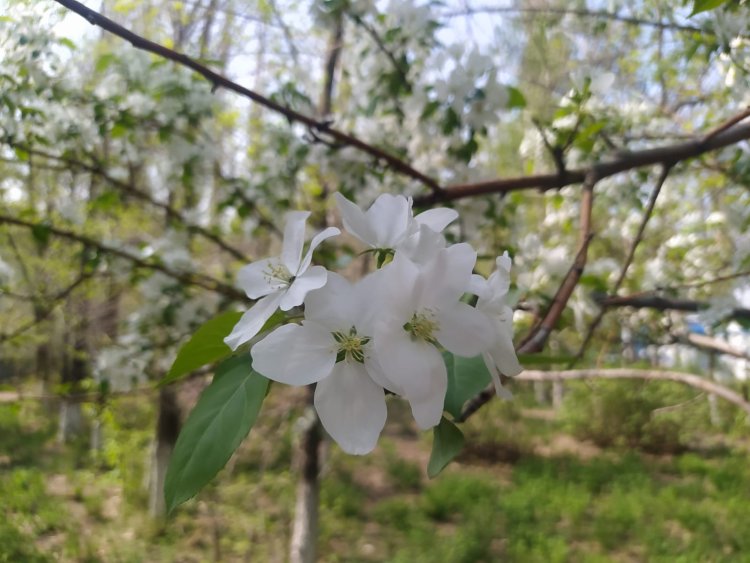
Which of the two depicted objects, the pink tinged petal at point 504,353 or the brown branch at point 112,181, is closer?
the pink tinged petal at point 504,353

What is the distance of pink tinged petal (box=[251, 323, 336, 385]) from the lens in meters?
0.41

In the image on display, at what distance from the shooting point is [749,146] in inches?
69.5

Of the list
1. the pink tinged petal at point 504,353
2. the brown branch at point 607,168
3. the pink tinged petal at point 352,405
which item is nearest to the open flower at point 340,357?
the pink tinged petal at point 352,405

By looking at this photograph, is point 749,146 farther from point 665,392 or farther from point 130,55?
point 665,392

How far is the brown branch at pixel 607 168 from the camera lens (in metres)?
1.08

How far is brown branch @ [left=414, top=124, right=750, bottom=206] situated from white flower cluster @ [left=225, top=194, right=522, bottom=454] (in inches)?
26.3

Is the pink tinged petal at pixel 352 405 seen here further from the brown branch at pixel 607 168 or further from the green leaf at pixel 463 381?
the brown branch at pixel 607 168

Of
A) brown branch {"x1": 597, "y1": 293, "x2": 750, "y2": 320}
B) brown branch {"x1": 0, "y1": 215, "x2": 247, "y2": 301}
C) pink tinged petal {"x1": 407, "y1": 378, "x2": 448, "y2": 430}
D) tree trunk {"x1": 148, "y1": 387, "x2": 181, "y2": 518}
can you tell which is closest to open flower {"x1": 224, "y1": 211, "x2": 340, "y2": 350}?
pink tinged petal {"x1": 407, "y1": 378, "x2": 448, "y2": 430}

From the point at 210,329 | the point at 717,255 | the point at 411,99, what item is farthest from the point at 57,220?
the point at 717,255

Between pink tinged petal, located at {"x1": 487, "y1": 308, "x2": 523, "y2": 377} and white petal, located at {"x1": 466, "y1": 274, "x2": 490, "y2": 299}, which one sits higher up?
white petal, located at {"x1": 466, "y1": 274, "x2": 490, "y2": 299}

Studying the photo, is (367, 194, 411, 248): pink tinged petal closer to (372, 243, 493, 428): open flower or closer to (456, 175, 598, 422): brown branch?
(372, 243, 493, 428): open flower

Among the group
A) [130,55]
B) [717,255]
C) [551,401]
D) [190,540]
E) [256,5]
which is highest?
[256,5]

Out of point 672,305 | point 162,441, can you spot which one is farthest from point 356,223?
point 162,441

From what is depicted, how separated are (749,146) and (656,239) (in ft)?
7.79
